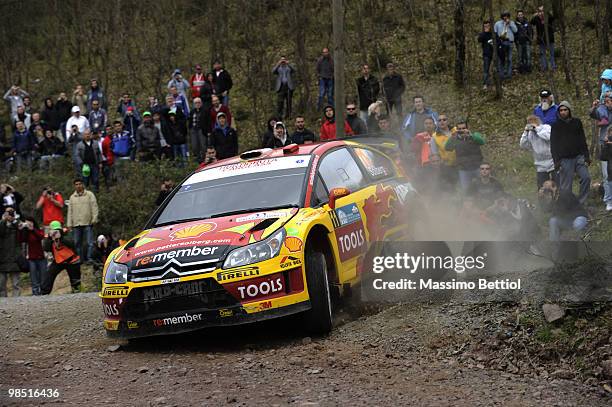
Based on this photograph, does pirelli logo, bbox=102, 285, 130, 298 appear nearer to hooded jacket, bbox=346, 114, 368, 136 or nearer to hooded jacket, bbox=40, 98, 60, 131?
hooded jacket, bbox=346, 114, 368, 136

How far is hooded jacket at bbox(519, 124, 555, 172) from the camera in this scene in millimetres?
16297

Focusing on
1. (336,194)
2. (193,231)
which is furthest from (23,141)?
(336,194)

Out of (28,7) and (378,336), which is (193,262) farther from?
(28,7)

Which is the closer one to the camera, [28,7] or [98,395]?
[98,395]

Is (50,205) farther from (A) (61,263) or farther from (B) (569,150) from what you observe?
(B) (569,150)

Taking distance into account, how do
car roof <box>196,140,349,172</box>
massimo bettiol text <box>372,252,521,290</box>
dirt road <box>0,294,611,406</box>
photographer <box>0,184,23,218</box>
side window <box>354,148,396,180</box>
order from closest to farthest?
dirt road <box>0,294,611,406</box> → massimo bettiol text <box>372,252,521,290</box> → car roof <box>196,140,349,172</box> → side window <box>354,148,396,180</box> → photographer <box>0,184,23,218</box>

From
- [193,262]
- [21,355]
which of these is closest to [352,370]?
[193,262]

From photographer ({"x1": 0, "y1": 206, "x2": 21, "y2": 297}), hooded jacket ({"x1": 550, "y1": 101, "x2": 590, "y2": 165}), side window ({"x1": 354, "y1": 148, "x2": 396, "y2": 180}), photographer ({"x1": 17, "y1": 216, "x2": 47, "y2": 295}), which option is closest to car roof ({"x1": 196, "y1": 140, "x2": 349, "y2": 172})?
side window ({"x1": 354, "y1": 148, "x2": 396, "y2": 180})

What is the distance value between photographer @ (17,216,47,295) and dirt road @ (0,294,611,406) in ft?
24.4

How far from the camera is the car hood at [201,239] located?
8.65 m

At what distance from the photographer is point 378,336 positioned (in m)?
8.70

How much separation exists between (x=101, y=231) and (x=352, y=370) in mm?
14831

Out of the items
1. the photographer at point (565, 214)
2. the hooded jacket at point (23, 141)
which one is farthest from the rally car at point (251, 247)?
the hooded jacket at point (23, 141)

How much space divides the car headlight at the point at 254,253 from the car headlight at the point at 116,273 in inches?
42.5
